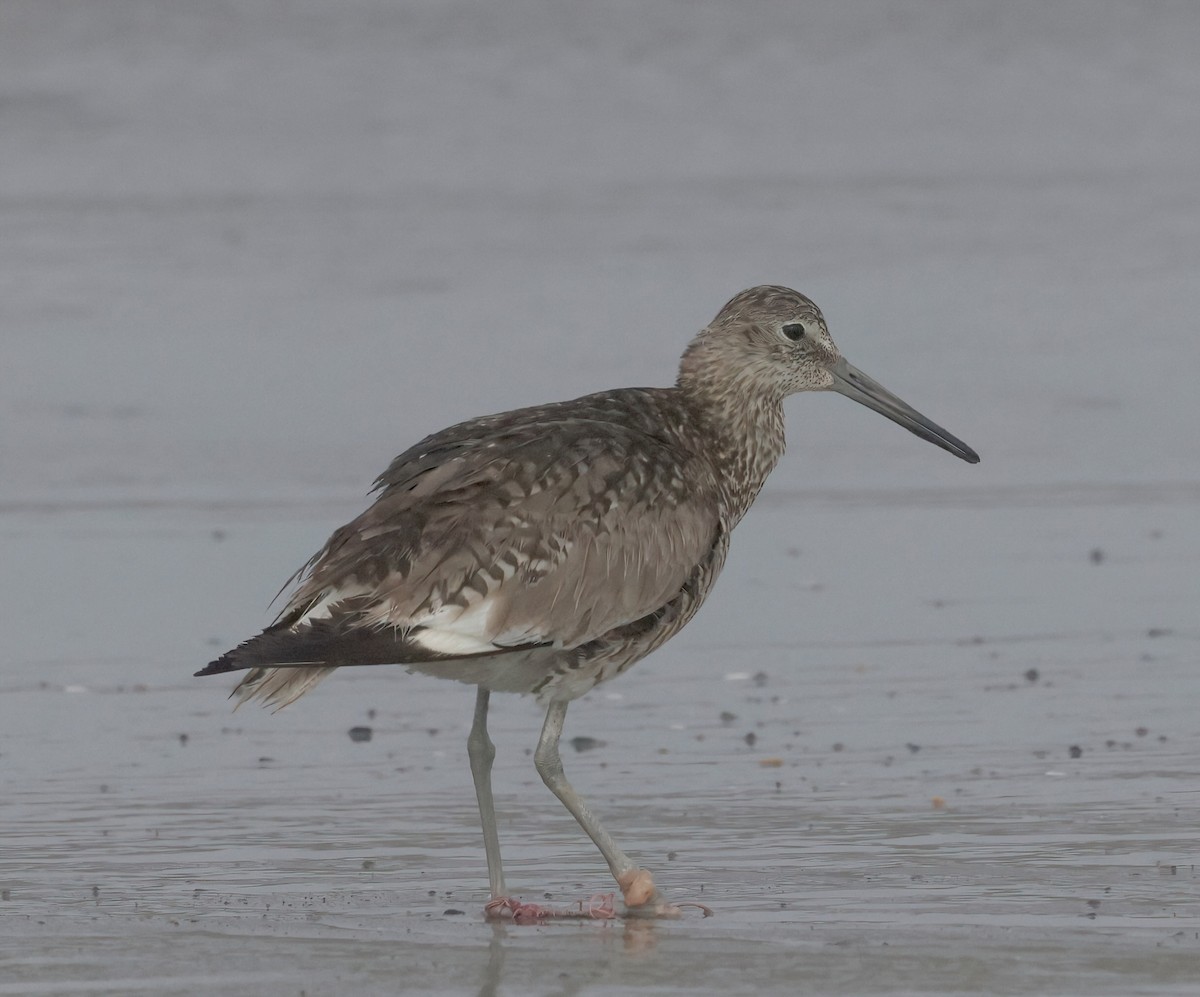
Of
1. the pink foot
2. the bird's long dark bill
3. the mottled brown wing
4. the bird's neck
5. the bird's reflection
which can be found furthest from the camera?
A: the bird's long dark bill

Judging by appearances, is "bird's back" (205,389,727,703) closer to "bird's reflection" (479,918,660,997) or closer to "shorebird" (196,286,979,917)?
"shorebird" (196,286,979,917)

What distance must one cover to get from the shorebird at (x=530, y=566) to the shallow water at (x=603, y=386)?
0.47 metres

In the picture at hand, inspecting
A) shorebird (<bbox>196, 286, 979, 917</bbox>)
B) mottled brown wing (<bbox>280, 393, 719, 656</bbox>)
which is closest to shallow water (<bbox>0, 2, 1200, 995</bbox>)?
shorebird (<bbox>196, 286, 979, 917</bbox>)

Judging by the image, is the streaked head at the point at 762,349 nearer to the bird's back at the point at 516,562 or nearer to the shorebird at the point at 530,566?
the shorebird at the point at 530,566

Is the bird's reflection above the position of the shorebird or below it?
below

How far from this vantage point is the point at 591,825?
5.98 m

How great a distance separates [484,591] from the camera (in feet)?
19.1

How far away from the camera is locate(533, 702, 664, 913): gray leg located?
18.9 ft

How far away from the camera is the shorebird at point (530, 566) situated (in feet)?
18.7

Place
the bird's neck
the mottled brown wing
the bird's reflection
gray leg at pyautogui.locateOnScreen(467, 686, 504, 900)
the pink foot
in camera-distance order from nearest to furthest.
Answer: the bird's reflection → the pink foot → the mottled brown wing → gray leg at pyautogui.locateOnScreen(467, 686, 504, 900) → the bird's neck

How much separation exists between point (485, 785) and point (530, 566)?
1.93ft

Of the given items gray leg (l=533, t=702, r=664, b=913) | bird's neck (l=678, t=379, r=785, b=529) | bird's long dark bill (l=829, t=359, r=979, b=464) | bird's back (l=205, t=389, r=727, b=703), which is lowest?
gray leg (l=533, t=702, r=664, b=913)

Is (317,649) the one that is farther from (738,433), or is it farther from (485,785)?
(738,433)

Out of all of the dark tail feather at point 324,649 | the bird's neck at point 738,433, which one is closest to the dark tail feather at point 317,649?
the dark tail feather at point 324,649
